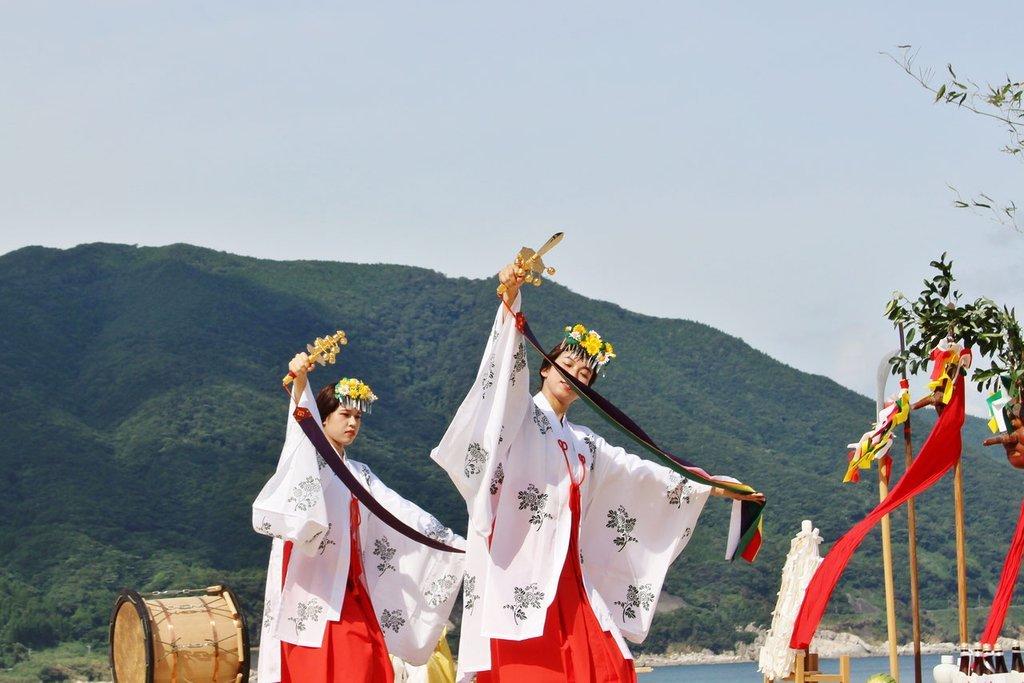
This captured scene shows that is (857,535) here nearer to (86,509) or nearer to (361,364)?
(86,509)

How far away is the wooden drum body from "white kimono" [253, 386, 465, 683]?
6.6 inches

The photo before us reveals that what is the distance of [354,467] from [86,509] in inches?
1215

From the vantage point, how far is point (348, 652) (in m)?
7.04

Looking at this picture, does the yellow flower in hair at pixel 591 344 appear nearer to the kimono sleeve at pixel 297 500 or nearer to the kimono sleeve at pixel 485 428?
the kimono sleeve at pixel 485 428

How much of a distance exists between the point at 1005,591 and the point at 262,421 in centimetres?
3739

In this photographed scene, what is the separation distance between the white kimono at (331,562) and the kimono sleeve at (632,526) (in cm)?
143

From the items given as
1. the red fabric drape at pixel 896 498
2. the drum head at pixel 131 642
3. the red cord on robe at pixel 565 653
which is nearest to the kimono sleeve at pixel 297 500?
the drum head at pixel 131 642

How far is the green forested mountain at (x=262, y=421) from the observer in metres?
36.3

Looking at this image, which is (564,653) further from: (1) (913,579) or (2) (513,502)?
(1) (913,579)

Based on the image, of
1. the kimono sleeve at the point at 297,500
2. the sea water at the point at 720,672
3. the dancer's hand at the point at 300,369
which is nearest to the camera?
the dancer's hand at the point at 300,369

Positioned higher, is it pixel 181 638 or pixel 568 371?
pixel 568 371

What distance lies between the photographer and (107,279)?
53.9 m

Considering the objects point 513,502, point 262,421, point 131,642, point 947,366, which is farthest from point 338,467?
point 262,421

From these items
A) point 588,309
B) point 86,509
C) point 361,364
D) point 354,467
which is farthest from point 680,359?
point 354,467
